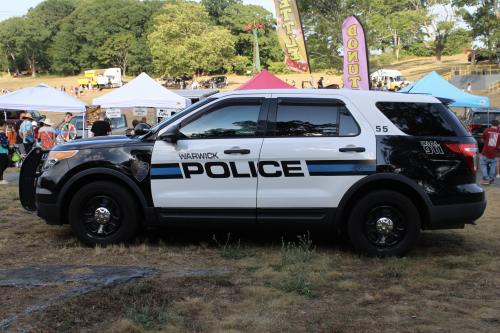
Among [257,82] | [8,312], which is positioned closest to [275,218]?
[8,312]

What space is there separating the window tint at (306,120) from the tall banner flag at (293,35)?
10290 millimetres

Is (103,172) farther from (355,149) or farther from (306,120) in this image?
(355,149)

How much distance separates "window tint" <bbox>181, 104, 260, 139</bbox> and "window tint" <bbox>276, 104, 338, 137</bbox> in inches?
11.7

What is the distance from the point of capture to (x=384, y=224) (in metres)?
4.96

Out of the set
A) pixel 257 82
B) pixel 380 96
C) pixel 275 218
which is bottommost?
pixel 275 218

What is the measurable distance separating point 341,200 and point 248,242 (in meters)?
1.38

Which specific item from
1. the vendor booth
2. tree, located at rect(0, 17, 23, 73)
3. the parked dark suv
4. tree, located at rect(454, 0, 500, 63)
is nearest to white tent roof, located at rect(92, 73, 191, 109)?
the vendor booth

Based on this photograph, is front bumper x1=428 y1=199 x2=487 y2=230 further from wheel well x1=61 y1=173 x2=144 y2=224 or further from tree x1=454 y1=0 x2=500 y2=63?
tree x1=454 y1=0 x2=500 y2=63

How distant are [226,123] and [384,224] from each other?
80.9 inches

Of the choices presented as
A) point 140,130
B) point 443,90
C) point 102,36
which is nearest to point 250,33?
point 102,36

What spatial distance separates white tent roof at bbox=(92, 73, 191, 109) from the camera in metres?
14.4

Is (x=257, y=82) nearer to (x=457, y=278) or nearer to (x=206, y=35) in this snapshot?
(x=457, y=278)

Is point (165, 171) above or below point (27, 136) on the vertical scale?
below

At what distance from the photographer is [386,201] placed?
193 inches
